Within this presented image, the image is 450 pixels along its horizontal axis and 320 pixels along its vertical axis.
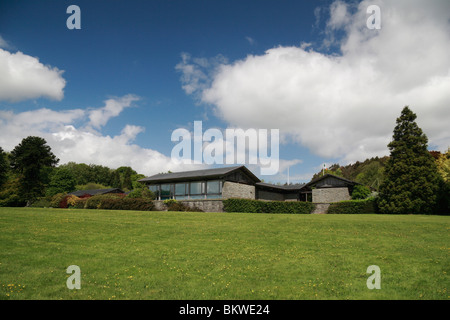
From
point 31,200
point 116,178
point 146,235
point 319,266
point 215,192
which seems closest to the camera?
point 319,266

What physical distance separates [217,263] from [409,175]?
106ft

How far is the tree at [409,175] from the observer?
107 ft

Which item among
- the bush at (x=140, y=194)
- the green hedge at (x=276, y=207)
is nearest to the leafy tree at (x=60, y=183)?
the bush at (x=140, y=194)

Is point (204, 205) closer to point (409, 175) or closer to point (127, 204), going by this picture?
point (127, 204)

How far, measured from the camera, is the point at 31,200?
47031mm

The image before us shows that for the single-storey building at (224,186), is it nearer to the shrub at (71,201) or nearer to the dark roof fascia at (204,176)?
the dark roof fascia at (204,176)

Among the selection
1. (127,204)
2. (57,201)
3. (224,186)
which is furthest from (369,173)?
(57,201)

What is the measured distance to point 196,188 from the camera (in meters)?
40.8

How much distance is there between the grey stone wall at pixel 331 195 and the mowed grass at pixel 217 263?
108ft

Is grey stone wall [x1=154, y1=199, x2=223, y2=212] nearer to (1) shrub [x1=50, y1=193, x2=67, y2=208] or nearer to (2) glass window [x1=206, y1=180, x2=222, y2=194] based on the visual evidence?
(2) glass window [x1=206, y1=180, x2=222, y2=194]

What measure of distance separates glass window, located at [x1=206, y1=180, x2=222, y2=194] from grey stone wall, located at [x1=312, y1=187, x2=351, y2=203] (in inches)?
777

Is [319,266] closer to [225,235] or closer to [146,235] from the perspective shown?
[225,235]
